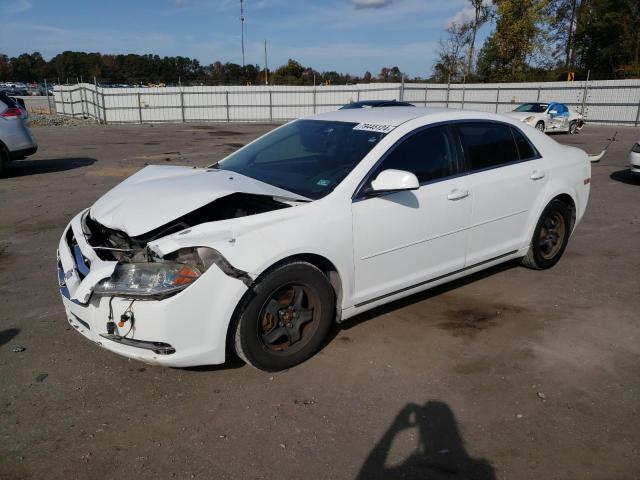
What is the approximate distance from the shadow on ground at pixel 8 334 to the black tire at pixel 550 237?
4515 mm

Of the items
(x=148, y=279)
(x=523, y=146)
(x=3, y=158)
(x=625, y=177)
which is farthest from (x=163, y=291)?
(x=625, y=177)

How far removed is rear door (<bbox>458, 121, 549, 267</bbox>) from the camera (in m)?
4.20

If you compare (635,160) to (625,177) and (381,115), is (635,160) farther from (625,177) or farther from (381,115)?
(381,115)

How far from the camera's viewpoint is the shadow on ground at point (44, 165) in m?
11.6

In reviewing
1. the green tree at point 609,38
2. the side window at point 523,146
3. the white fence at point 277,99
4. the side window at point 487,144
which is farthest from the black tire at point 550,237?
the green tree at point 609,38

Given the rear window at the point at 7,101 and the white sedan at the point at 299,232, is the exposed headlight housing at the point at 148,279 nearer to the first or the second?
the white sedan at the point at 299,232

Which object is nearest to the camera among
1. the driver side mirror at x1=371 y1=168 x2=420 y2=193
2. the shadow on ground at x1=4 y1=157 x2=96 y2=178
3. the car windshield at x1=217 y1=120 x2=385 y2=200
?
the driver side mirror at x1=371 y1=168 x2=420 y2=193

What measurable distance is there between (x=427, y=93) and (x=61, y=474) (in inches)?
1298

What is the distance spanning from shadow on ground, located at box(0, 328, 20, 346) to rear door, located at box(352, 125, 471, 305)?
2600 mm

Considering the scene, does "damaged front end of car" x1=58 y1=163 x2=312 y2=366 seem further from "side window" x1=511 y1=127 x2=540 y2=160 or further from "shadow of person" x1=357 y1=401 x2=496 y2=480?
"side window" x1=511 y1=127 x2=540 y2=160

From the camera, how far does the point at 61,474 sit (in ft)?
8.14

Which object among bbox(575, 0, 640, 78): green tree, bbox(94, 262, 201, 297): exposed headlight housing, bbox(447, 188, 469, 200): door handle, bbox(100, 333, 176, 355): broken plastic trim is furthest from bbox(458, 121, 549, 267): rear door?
bbox(575, 0, 640, 78): green tree

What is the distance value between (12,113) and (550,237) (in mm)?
10738

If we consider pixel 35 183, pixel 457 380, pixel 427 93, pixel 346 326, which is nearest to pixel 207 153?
pixel 35 183
